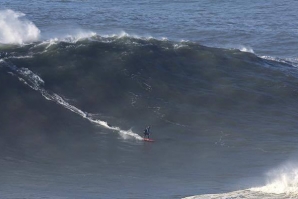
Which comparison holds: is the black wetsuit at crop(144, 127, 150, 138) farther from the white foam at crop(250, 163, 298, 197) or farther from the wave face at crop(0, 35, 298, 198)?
the white foam at crop(250, 163, 298, 197)

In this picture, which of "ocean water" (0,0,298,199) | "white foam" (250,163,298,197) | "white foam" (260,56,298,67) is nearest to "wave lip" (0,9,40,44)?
"ocean water" (0,0,298,199)

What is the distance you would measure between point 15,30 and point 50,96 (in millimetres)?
12489

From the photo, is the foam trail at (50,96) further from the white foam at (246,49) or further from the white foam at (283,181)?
the white foam at (246,49)

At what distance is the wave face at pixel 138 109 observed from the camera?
138 feet

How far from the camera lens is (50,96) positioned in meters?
50.4

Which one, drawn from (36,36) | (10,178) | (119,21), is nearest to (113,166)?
(10,178)

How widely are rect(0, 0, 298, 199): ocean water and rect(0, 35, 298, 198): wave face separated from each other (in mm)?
Result: 85

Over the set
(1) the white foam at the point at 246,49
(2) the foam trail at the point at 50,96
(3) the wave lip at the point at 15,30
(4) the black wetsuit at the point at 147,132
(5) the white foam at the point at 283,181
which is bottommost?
(5) the white foam at the point at 283,181

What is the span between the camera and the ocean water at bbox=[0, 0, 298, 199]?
129 feet

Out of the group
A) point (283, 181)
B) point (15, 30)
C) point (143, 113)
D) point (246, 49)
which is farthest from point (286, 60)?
point (283, 181)

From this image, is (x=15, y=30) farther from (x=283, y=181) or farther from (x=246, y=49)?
(x=283, y=181)

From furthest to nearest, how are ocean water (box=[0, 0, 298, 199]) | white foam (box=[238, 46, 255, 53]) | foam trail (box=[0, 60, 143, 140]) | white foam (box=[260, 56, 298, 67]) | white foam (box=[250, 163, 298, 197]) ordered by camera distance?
white foam (box=[238, 46, 255, 53]), white foam (box=[260, 56, 298, 67]), foam trail (box=[0, 60, 143, 140]), ocean water (box=[0, 0, 298, 199]), white foam (box=[250, 163, 298, 197])

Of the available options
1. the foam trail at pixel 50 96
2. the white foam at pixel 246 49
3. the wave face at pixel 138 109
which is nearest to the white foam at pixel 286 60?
the wave face at pixel 138 109

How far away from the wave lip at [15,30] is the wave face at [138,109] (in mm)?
1644
